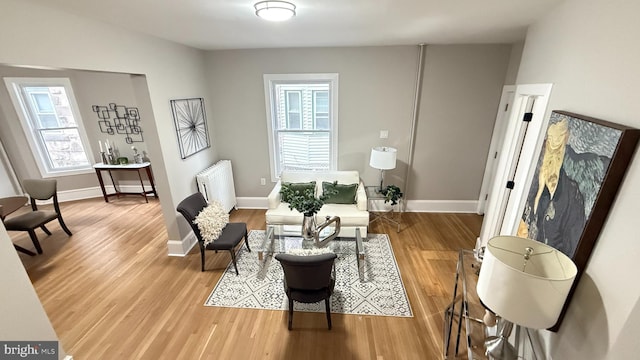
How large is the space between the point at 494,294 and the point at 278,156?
3.53 metres

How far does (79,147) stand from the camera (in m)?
4.71

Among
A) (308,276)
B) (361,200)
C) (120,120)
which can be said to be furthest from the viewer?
(120,120)

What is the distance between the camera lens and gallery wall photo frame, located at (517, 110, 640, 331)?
1053mm

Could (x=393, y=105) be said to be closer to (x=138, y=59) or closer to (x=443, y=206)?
(x=443, y=206)

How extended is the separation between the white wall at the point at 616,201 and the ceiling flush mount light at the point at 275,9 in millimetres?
1813

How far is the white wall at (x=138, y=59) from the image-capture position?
1595 mm

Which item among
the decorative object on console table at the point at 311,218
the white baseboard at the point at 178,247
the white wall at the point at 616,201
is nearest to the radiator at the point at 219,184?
the white baseboard at the point at 178,247

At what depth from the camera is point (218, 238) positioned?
9.25ft

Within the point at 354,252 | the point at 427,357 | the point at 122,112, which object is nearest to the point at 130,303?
the point at 354,252

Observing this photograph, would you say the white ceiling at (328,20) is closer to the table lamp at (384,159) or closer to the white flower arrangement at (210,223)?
the table lamp at (384,159)

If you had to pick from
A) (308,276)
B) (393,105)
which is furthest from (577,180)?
(393,105)

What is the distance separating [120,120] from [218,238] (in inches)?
141

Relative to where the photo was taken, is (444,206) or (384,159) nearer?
(384,159)

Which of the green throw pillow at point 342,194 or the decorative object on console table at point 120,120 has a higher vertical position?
the decorative object on console table at point 120,120
